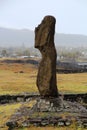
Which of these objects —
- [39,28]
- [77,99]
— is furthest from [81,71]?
[39,28]

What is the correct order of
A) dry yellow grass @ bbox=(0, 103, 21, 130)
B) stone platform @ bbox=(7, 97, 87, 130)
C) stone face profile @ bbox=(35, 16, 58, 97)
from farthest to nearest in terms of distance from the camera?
1. stone face profile @ bbox=(35, 16, 58, 97)
2. dry yellow grass @ bbox=(0, 103, 21, 130)
3. stone platform @ bbox=(7, 97, 87, 130)

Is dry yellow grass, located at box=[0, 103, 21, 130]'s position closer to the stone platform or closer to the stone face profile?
the stone platform

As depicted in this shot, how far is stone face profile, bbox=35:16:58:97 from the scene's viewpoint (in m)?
21.8

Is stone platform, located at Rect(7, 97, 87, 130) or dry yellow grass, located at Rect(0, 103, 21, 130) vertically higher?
stone platform, located at Rect(7, 97, 87, 130)

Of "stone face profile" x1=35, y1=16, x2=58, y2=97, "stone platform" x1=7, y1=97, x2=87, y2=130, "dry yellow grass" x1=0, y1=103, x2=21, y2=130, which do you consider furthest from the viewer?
"stone face profile" x1=35, y1=16, x2=58, y2=97

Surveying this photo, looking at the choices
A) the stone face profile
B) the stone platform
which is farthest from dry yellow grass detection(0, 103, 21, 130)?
the stone face profile

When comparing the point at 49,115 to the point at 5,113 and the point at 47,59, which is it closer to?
the point at 47,59

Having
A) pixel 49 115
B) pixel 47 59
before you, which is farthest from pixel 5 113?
pixel 49 115

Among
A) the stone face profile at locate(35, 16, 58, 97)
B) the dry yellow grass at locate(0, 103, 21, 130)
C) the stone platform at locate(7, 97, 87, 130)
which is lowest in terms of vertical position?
the dry yellow grass at locate(0, 103, 21, 130)

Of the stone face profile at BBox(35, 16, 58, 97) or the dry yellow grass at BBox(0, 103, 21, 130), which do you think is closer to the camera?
the dry yellow grass at BBox(0, 103, 21, 130)

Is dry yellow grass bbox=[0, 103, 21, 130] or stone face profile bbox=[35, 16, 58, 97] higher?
stone face profile bbox=[35, 16, 58, 97]

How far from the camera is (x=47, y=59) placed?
71.6 feet

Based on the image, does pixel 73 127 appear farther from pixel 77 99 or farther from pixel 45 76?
pixel 77 99

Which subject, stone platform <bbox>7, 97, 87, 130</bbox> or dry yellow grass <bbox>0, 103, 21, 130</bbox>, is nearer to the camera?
stone platform <bbox>7, 97, 87, 130</bbox>
